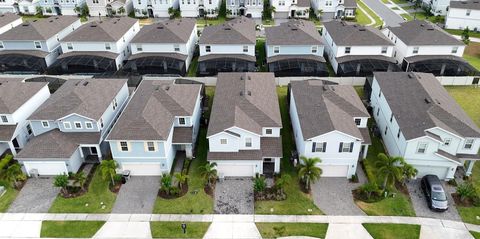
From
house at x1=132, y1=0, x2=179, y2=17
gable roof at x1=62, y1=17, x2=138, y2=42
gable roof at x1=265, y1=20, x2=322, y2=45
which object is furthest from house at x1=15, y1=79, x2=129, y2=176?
house at x1=132, y1=0, x2=179, y2=17

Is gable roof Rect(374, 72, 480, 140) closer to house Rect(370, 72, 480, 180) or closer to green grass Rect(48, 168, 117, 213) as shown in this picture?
house Rect(370, 72, 480, 180)

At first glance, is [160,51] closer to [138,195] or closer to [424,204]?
[138,195]

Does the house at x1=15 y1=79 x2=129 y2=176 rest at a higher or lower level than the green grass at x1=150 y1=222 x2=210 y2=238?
higher

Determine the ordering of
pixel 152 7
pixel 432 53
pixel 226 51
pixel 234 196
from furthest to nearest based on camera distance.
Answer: pixel 152 7 < pixel 226 51 < pixel 432 53 < pixel 234 196

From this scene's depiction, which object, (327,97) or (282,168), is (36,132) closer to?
(282,168)

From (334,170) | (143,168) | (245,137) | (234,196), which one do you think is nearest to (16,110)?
(143,168)

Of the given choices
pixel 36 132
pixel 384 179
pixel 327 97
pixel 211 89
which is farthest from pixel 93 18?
pixel 384 179

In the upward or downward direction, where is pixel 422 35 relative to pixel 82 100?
upward
